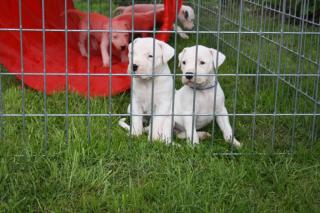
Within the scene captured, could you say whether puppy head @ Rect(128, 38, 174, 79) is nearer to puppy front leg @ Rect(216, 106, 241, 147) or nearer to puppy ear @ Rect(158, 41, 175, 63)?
puppy ear @ Rect(158, 41, 175, 63)

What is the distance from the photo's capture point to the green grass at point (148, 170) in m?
2.69

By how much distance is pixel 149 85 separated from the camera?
3.82 m

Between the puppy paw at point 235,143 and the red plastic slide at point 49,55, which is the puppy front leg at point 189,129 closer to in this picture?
the puppy paw at point 235,143

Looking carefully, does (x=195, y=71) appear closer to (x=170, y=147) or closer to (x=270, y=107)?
(x=170, y=147)

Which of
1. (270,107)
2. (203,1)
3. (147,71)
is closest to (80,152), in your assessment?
(147,71)

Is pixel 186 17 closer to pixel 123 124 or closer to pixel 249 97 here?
pixel 249 97

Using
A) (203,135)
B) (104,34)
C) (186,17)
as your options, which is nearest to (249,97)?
(203,135)

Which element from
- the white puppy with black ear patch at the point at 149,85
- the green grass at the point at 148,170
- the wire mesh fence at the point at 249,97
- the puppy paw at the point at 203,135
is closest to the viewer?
the green grass at the point at 148,170

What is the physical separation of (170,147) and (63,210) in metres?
0.89

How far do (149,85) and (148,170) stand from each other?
0.94 m

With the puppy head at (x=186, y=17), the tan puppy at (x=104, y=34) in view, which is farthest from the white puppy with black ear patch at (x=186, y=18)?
the tan puppy at (x=104, y=34)

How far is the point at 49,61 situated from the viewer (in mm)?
4918

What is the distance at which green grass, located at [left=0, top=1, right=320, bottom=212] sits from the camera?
269cm

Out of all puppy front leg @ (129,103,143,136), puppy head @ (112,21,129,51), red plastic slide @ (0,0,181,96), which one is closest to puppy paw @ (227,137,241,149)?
puppy front leg @ (129,103,143,136)
